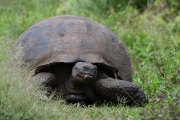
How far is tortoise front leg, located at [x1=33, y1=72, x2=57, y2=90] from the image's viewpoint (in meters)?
5.93

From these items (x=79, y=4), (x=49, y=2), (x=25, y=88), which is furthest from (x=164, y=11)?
(x=25, y=88)

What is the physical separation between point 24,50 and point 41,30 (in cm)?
32

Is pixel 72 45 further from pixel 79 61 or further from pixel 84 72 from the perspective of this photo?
pixel 84 72

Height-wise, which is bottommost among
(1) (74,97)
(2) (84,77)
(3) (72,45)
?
(1) (74,97)

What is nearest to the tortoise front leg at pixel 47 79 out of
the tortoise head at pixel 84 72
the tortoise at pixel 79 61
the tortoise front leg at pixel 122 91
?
the tortoise at pixel 79 61

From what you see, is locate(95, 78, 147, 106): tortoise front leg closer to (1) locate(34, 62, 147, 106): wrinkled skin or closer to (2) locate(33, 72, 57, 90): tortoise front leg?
(1) locate(34, 62, 147, 106): wrinkled skin

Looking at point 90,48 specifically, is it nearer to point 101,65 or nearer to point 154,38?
point 101,65

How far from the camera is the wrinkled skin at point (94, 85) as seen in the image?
5.85 meters

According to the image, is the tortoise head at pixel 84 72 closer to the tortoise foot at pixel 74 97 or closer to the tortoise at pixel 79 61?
the tortoise at pixel 79 61

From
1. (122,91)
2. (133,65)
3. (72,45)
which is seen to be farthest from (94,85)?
(133,65)

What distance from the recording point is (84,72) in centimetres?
581

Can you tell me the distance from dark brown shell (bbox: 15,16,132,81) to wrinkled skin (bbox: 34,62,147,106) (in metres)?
0.17

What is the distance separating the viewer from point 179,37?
963 cm

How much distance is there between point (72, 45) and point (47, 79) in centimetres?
47
